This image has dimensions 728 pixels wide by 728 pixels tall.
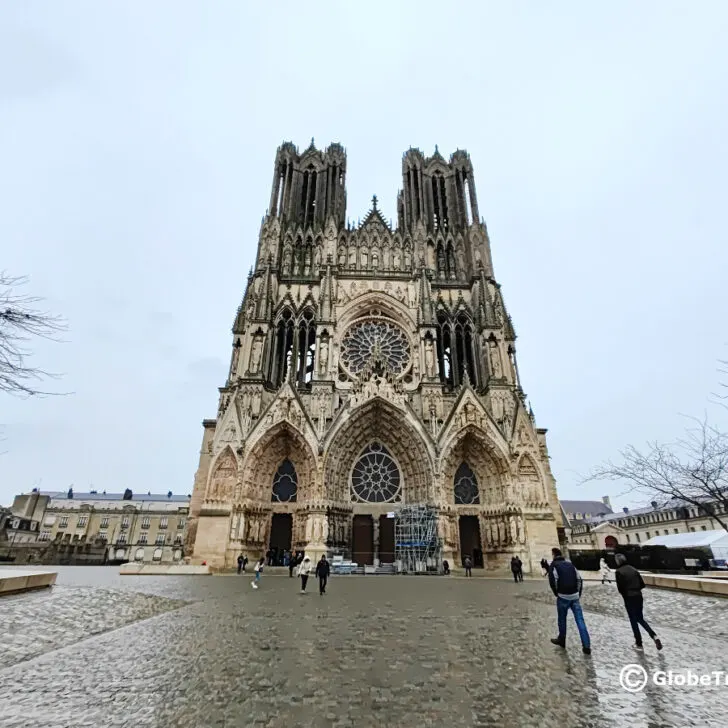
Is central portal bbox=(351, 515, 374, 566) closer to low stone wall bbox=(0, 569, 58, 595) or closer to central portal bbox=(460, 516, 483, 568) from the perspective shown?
central portal bbox=(460, 516, 483, 568)

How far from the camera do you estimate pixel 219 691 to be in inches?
144

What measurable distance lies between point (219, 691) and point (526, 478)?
22901 millimetres

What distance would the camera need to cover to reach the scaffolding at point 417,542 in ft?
71.3

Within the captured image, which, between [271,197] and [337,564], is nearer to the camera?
[337,564]

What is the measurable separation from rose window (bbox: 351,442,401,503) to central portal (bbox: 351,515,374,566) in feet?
3.80

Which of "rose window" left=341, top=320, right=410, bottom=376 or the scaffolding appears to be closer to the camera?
the scaffolding

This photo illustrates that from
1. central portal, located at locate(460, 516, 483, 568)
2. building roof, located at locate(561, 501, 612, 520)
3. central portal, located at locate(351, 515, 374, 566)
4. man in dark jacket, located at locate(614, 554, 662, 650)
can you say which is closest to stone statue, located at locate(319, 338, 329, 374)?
central portal, located at locate(351, 515, 374, 566)

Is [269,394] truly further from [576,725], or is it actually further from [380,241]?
[576,725]

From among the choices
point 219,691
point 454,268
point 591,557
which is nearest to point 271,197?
point 454,268

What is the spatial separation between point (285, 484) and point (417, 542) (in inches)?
319

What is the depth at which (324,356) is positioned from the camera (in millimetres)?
26875

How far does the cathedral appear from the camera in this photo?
74.8 feet

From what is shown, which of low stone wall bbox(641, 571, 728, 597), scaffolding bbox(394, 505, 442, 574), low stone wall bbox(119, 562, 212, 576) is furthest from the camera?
scaffolding bbox(394, 505, 442, 574)

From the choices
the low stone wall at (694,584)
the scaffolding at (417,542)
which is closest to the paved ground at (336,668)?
the low stone wall at (694,584)
